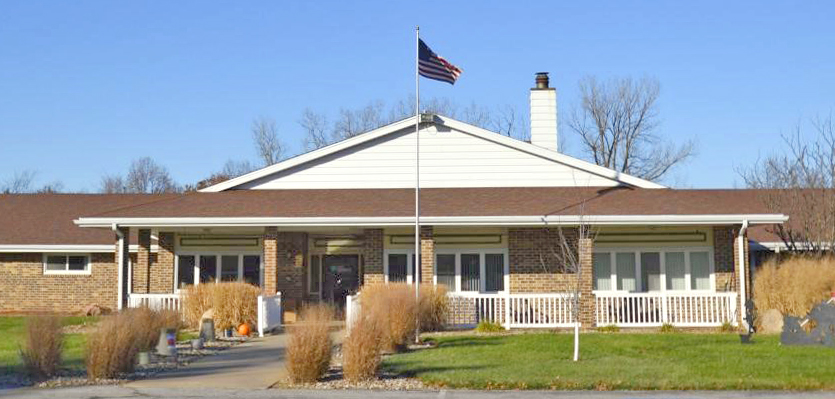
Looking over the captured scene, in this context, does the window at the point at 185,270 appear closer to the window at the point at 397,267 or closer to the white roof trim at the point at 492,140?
the white roof trim at the point at 492,140

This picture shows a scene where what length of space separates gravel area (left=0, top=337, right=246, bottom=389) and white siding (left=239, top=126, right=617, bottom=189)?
366 inches

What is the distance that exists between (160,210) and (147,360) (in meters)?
A: 9.23

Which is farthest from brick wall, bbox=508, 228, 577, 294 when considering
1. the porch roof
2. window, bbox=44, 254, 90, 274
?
window, bbox=44, 254, 90, 274

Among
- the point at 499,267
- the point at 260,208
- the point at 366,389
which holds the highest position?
the point at 260,208

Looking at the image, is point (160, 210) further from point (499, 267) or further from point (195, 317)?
point (499, 267)

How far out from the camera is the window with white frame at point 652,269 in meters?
25.7

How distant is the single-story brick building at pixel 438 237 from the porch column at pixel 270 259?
40 mm

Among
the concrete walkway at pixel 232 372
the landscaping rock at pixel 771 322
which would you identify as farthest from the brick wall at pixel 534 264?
the concrete walkway at pixel 232 372

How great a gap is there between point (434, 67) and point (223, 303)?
7303 mm

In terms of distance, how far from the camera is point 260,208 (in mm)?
24734

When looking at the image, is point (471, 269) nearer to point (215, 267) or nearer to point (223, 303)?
point (223, 303)

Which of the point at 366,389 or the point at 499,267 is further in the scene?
the point at 499,267

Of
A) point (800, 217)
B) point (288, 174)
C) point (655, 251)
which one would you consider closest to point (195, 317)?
point (288, 174)

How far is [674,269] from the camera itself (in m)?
25.8
